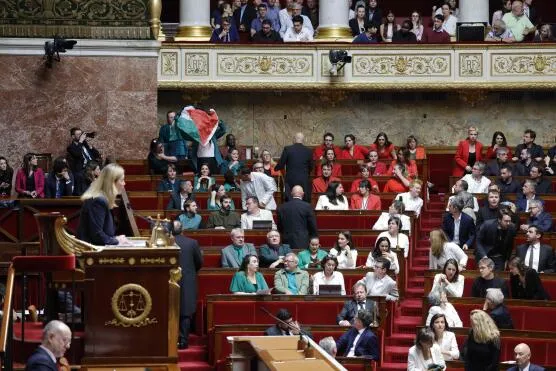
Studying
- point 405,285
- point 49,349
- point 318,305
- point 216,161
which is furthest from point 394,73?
point 49,349

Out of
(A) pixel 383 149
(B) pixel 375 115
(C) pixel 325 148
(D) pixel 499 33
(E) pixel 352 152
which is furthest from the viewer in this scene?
(B) pixel 375 115

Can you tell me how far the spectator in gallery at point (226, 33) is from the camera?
25705mm

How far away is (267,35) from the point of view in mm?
25578

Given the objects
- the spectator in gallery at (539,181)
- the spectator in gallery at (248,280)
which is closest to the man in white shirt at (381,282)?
the spectator in gallery at (248,280)

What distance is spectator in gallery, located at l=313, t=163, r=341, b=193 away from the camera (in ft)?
68.6

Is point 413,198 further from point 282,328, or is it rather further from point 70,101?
point 282,328

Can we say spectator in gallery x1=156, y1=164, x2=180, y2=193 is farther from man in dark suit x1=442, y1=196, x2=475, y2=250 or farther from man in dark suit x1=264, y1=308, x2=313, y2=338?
man in dark suit x1=264, y1=308, x2=313, y2=338

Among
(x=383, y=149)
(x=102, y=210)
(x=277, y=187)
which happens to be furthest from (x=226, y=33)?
(x=102, y=210)

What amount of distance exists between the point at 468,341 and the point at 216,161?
908 cm

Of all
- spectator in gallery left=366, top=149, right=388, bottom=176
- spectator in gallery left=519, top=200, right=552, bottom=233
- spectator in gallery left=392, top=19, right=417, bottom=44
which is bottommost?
spectator in gallery left=519, top=200, right=552, bottom=233

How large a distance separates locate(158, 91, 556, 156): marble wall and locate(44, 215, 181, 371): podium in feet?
50.8

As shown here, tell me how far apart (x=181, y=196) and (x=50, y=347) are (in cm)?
1080

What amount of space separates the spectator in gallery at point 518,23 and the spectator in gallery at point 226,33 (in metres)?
4.35

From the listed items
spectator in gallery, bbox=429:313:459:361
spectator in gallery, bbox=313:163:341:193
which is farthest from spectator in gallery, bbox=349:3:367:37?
spectator in gallery, bbox=429:313:459:361
